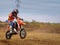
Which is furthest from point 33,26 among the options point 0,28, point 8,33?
point 8,33

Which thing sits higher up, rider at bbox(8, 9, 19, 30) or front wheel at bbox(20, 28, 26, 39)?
rider at bbox(8, 9, 19, 30)

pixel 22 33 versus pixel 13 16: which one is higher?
pixel 13 16

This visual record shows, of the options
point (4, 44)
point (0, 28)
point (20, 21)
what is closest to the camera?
point (4, 44)

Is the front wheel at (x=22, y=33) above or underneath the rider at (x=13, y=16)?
underneath

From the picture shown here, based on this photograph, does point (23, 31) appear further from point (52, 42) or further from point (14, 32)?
point (52, 42)

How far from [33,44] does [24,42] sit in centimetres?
60

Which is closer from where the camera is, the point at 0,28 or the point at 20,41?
the point at 20,41

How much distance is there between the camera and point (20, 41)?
21656mm

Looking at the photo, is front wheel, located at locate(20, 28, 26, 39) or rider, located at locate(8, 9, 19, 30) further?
front wheel, located at locate(20, 28, 26, 39)

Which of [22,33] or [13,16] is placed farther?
[22,33]

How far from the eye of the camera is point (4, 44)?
20.5m

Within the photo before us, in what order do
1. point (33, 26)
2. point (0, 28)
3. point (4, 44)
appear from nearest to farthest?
1. point (4, 44)
2. point (0, 28)
3. point (33, 26)

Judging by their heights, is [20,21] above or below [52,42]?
above

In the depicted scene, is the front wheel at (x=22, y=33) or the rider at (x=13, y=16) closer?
the rider at (x=13, y=16)
